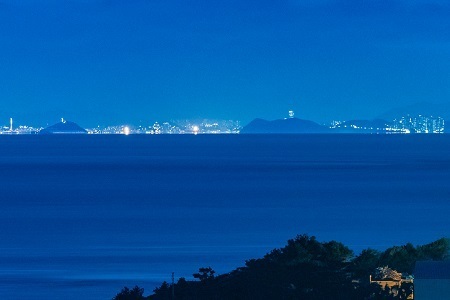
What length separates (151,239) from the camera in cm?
3747

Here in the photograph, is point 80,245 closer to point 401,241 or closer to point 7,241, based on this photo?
point 7,241

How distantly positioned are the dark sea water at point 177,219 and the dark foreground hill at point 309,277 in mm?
7563

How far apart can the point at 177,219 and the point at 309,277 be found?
94.0ft

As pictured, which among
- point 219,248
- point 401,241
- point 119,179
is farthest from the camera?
point 119,179

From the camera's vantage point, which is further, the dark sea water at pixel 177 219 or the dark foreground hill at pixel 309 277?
the dark sea water at pixel 177 219

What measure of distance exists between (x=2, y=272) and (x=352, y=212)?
73.5 ft

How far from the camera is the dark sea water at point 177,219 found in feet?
97.0

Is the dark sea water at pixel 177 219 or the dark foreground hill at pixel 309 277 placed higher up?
the dark sea water at pixel 177 219

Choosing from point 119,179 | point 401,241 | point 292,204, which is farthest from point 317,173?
point 401,241

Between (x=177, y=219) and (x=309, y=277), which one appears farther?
(x=177, y=219)

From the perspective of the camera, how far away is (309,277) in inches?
678

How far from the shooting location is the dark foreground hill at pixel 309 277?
16.2 m

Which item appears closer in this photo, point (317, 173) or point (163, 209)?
point (163, 209)

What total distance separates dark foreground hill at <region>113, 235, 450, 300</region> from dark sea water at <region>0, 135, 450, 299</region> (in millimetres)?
7563
